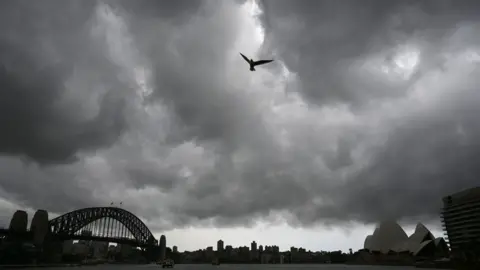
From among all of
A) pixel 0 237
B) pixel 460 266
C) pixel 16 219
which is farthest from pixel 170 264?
pixel 460 266

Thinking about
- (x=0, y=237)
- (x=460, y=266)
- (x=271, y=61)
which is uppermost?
(x=271, y=61)

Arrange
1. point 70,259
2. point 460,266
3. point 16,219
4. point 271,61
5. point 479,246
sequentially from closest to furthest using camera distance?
1. point 271,61
2. point 460,266
3. point 479,246
4. point 16,219
5. point 70,259

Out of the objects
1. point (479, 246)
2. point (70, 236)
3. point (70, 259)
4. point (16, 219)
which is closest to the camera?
point (479, 246)

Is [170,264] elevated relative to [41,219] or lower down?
lower down

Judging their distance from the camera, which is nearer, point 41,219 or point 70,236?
point 41,219

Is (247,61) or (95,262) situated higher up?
(247,61)

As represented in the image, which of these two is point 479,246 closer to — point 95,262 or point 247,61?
point 247,61

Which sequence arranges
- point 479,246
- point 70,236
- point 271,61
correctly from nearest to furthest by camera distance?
point 271,61, point 479,246, point 70,236

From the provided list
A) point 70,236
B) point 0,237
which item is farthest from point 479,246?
point 0,237

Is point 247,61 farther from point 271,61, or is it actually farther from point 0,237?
point 0,237
